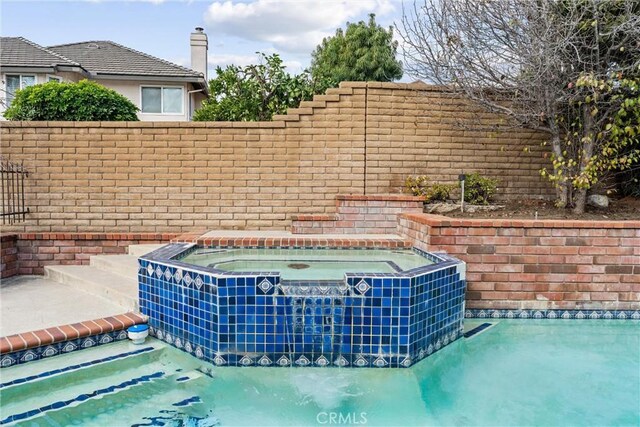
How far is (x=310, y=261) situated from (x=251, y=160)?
247 cm

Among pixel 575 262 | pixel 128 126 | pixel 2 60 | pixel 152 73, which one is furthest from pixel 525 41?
pixel 2 60

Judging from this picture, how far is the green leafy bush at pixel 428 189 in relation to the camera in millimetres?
7070

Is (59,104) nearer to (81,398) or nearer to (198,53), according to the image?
(81,398)

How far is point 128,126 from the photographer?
6.92 metres

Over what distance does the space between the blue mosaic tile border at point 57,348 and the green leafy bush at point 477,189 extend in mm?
5076

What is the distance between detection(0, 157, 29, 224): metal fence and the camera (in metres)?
6.66

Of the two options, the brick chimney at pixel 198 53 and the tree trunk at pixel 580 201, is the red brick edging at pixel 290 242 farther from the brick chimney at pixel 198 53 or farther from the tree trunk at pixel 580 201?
the brick chimney at pixel 198 53

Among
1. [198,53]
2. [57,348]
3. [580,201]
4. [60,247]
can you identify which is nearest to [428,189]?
[580,201]

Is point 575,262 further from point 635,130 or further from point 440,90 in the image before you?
point 440,90

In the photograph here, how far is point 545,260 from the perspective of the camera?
5.26 meters

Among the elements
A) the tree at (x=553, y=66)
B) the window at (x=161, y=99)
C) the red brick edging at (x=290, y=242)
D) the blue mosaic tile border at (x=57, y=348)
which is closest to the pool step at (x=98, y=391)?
the blue mosaic tile border at (x=57, y=348)

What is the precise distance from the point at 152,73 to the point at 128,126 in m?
9.98

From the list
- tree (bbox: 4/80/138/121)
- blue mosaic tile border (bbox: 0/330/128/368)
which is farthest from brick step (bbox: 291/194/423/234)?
tree (bbox: 4/80/138/121)

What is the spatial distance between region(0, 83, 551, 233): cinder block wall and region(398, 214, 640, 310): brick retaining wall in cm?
221
